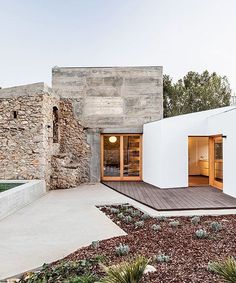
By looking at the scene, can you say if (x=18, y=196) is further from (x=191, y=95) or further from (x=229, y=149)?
(x=191, y=95)

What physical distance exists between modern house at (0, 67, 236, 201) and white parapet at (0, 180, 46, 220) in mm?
1238

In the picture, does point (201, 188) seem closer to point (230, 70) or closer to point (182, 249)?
point (182, 249)

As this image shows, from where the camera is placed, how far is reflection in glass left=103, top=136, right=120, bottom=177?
1408 centimetres

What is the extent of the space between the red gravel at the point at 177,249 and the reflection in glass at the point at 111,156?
7.99 m

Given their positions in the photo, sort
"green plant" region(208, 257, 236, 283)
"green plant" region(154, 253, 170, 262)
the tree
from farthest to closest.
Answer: the tree
"green plant" region(154, 253, 170, 262)
"green plant" region(208, 257, 236, 283)

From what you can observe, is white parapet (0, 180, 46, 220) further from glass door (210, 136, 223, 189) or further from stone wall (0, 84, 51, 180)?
glass door (210, 136, 223, 189)

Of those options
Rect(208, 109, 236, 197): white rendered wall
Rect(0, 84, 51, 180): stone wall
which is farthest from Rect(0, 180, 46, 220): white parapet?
Rect(208, 109, 236, 197): white rendered wall

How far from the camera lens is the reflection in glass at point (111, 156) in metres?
14.1

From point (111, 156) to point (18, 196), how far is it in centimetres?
657

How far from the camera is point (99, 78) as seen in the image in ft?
45.4

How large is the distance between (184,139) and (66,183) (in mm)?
5157

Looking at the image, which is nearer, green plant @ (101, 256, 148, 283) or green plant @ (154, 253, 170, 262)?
green plant @ (101, 256, 148, 283)

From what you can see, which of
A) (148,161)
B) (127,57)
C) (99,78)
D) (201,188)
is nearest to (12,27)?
(99,78)

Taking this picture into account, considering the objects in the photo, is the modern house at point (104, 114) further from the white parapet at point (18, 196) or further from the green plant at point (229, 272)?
the green plant at point (229, 272)
